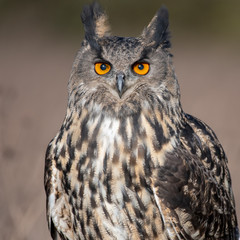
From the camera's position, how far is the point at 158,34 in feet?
14.2

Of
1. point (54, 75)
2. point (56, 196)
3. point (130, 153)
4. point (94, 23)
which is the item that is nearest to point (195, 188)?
point (130, 153)

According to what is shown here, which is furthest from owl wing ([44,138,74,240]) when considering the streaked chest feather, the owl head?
the owl head

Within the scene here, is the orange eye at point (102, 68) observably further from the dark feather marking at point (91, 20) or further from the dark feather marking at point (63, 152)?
the dark feather marking at point (63, 152)

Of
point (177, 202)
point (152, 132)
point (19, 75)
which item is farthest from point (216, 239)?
point (19, 75)

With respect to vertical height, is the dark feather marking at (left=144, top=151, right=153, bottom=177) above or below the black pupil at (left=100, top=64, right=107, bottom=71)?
below

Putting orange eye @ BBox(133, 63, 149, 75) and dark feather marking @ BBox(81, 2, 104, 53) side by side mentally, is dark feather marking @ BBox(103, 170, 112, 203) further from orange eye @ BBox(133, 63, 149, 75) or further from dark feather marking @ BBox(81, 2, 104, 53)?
dark feather marking @ BBox(81, 2, 104, 53)

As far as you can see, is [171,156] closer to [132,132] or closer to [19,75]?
[132,132]

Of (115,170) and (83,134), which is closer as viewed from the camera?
(115,170)

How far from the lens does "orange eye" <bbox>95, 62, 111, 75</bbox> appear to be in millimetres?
4164

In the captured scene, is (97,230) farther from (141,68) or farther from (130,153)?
(141,68)


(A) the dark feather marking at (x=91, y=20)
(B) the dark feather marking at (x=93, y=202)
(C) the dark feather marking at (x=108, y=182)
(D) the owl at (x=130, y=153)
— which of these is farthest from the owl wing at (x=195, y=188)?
(A) the dark feather marking at (x=91, y=20)

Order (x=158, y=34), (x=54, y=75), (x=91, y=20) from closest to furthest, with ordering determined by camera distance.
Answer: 1. (x=158, y=34)
2. (x=91, y=20)
3. (x=54, y=75)

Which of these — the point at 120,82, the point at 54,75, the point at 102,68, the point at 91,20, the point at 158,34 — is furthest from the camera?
the point at 54,75

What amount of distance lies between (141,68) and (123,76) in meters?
0.16
